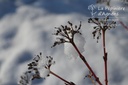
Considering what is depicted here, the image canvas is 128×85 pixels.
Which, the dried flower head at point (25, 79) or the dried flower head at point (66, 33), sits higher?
the dried flower head at point (66, 33)

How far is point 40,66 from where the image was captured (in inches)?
144

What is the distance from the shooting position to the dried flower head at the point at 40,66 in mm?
3645

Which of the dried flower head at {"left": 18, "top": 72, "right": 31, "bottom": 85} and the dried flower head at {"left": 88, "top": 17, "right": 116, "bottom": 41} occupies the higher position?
the dried flower head at {"left": 88, "top": 17, "right": 116, "bottom": 41}

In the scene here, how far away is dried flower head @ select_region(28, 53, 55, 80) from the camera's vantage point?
3645 mm

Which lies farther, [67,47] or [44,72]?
[67,47]

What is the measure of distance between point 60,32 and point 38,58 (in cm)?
51

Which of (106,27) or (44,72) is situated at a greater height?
(106,27)

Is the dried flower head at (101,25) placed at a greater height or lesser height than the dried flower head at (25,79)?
greater

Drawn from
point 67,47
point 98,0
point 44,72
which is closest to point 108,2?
point 98,0

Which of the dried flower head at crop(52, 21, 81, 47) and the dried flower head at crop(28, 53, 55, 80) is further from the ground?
the dried flower head at crop(52, 21, 81, 47)

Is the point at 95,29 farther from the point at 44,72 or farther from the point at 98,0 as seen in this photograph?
the point at 98,0

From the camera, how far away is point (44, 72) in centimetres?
364

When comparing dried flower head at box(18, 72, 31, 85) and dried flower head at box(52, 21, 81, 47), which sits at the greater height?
dried flower head at box(52, 21, 81, 47)

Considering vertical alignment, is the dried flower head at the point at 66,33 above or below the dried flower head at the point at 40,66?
above
